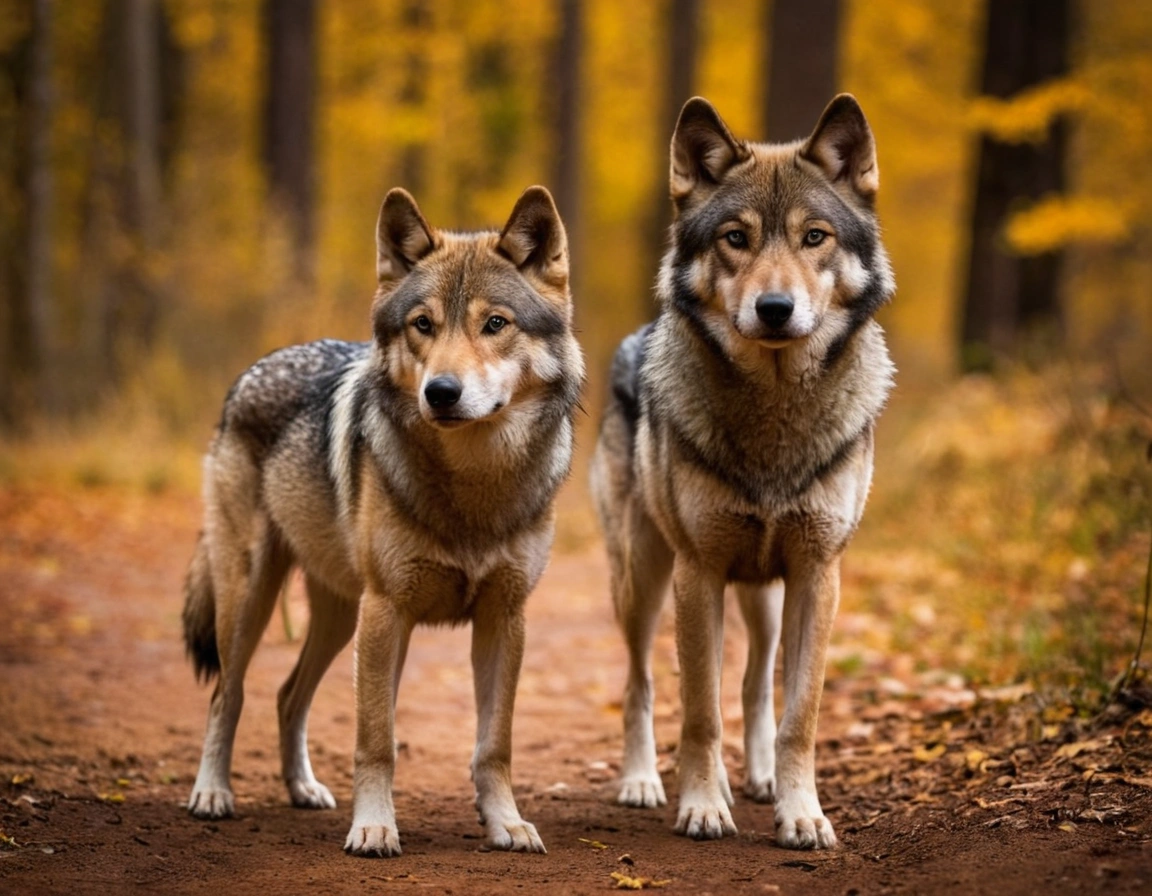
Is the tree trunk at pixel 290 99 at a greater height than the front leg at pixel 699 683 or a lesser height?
greater

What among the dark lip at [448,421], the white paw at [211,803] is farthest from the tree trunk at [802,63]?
the white paw at [211,803]

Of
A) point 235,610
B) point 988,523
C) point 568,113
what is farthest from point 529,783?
point 568,113

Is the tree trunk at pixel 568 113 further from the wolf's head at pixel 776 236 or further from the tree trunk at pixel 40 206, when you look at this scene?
the wolf's head at pixel 776 236

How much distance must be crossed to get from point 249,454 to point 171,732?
1.67m

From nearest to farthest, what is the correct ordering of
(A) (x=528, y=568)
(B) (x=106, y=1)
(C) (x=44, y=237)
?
(A) (x=528, y=568) → (C) (x=44, y=237) → (B) (x=106, y=1)

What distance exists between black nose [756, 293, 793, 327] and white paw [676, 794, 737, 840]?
184cm

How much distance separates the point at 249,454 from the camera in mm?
5477

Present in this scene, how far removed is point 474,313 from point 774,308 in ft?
3.50

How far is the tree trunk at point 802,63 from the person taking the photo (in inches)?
466

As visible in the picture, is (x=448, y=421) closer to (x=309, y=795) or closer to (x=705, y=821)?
(x=705, y=821)

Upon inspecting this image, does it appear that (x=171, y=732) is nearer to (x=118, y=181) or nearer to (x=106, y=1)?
(x=118, y=181)

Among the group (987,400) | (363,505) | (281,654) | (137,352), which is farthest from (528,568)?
(137,352)

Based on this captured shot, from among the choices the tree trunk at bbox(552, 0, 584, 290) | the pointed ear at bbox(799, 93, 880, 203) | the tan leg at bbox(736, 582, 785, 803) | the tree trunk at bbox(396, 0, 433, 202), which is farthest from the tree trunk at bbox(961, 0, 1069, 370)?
the tree trunk at bbox(396, 0, 433, 202)

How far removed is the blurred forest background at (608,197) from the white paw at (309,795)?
11.2ft
